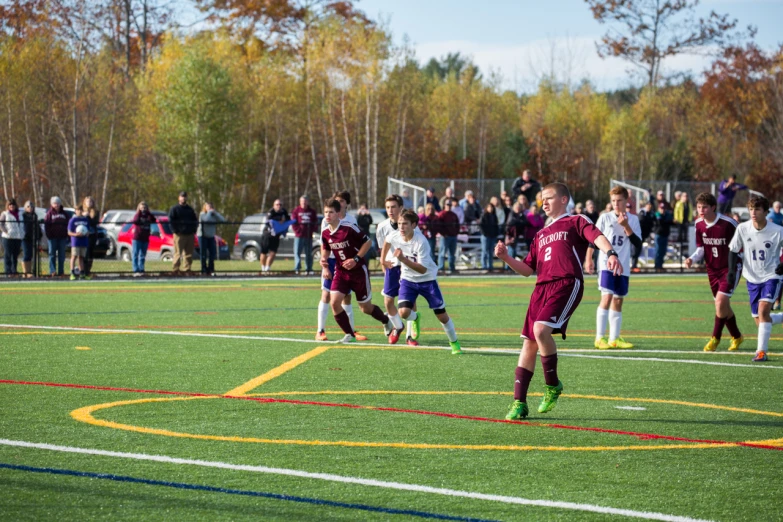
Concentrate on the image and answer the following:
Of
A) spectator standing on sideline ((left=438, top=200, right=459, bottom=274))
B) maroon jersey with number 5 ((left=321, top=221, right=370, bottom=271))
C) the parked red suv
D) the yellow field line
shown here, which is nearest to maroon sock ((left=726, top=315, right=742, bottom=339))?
maroon jersey with number 5 ((left=321, top=221, right=370, bottom=271))

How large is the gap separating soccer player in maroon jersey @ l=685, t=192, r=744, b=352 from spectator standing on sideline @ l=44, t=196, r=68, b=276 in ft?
53.3

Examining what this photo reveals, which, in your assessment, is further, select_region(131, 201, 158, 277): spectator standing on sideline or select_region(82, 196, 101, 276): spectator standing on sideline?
select_region(131, 201, 158, 277): spectator standing on sideline

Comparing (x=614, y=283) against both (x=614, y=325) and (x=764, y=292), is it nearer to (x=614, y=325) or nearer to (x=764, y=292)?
(x=614, y=325)

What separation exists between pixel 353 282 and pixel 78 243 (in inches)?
528

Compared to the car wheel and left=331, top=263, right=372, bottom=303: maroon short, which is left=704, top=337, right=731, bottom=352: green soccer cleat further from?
the car wheel

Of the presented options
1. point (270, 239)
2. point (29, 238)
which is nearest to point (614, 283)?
point (270, 239)

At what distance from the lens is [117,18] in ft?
164

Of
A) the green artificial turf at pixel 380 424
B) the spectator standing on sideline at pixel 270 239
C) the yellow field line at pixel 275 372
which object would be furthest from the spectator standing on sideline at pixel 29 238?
the yellow field line at pixel 275 372

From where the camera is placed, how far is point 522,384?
290 inches

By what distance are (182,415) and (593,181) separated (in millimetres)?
51755

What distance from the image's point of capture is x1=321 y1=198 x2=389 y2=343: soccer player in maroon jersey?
1202 cm

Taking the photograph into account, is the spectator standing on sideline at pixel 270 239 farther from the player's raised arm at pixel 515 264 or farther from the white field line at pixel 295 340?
the player's raised arm at pixel 515 264

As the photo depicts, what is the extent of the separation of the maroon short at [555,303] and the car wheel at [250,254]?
26.0 m

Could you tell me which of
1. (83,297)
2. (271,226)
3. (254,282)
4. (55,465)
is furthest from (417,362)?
(271,226)
